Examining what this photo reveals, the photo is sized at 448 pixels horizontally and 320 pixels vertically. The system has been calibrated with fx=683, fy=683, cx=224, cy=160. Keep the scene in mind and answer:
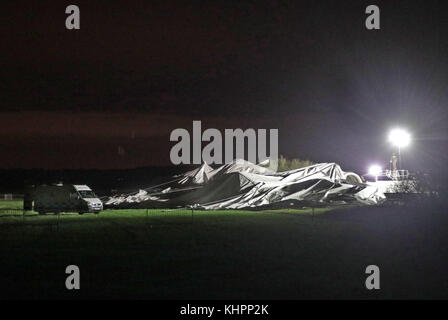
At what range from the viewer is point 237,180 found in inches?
2004

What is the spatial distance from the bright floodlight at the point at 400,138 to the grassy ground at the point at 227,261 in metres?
27.0

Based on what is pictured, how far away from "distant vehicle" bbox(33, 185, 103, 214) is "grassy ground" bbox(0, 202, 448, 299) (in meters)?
14.1

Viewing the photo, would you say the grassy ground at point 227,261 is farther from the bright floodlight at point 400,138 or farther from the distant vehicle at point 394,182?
the bright floodlight at point 400,138

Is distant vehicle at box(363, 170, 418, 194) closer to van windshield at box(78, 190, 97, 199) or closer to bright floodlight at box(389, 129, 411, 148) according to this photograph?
bright floodlight at box(389, 129, 411, 148)

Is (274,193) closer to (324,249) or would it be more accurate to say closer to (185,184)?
(185,184)

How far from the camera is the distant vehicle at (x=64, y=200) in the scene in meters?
43.4

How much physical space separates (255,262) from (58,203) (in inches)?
1150

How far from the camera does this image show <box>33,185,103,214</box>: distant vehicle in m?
43.4

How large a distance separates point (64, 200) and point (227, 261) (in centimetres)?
2895

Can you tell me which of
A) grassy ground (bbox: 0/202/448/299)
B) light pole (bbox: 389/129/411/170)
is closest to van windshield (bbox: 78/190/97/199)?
grassy ground (bbox: 0/202/448/299)

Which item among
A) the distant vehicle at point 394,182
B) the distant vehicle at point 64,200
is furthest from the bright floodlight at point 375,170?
the distant vehicle at point 64,200

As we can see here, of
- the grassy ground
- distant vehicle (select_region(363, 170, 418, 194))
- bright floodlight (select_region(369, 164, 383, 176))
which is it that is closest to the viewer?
the grassy ground

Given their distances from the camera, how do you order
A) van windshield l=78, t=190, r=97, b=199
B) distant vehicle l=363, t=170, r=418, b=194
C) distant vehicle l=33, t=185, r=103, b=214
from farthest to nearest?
van windshield l=78, t=190, r=97, b=199 → distant vehicle l=33, t=185, r=103, b=214 → distant vehicle l=363, t=170, r=418, b=194
